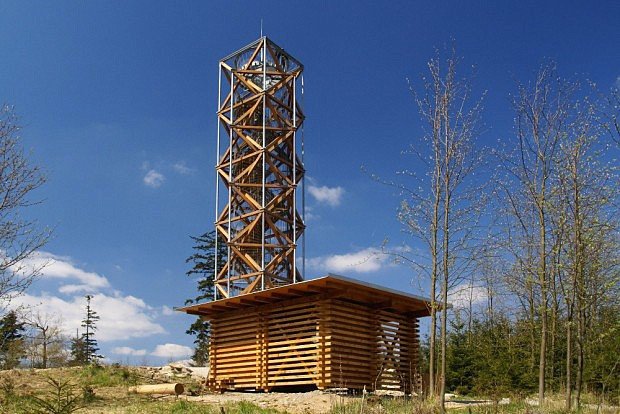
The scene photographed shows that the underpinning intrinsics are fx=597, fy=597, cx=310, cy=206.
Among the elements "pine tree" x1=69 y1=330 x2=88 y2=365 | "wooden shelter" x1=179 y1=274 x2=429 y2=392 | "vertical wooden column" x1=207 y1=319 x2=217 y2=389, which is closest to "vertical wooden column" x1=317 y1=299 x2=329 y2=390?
"wooden shelter" x1=179 y1=274 x2=429 y2=392

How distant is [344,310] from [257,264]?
7697 mm

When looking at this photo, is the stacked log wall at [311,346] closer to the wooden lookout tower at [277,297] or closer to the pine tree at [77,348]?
the wooden lookout tower at [277,297]

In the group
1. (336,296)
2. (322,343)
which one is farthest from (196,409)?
(336,296)

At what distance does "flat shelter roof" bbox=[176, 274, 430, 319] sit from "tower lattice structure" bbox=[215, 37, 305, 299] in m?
4.73

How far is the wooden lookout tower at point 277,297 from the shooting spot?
15469 mm

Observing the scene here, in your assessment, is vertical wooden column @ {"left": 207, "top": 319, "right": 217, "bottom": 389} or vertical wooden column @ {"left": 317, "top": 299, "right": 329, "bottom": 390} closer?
vertical wooden column @ {"left": 317, "top": 299, "right": 329, "bottom": 390}

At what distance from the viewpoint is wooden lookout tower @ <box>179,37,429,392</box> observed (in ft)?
50.8

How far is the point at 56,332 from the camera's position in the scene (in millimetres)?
30594

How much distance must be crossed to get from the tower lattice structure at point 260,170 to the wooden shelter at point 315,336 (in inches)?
181

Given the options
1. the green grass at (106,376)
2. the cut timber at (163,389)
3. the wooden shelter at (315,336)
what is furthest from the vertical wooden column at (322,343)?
the green grass at (106,376)

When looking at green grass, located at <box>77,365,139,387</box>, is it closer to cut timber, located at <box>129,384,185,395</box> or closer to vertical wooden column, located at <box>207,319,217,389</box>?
vertical wooden column, located at <box>207,319,217,389</box>

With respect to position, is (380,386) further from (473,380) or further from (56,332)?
(56,332)

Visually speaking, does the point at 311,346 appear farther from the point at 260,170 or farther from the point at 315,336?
the point at 260,170

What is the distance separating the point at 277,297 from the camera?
1638 cm
